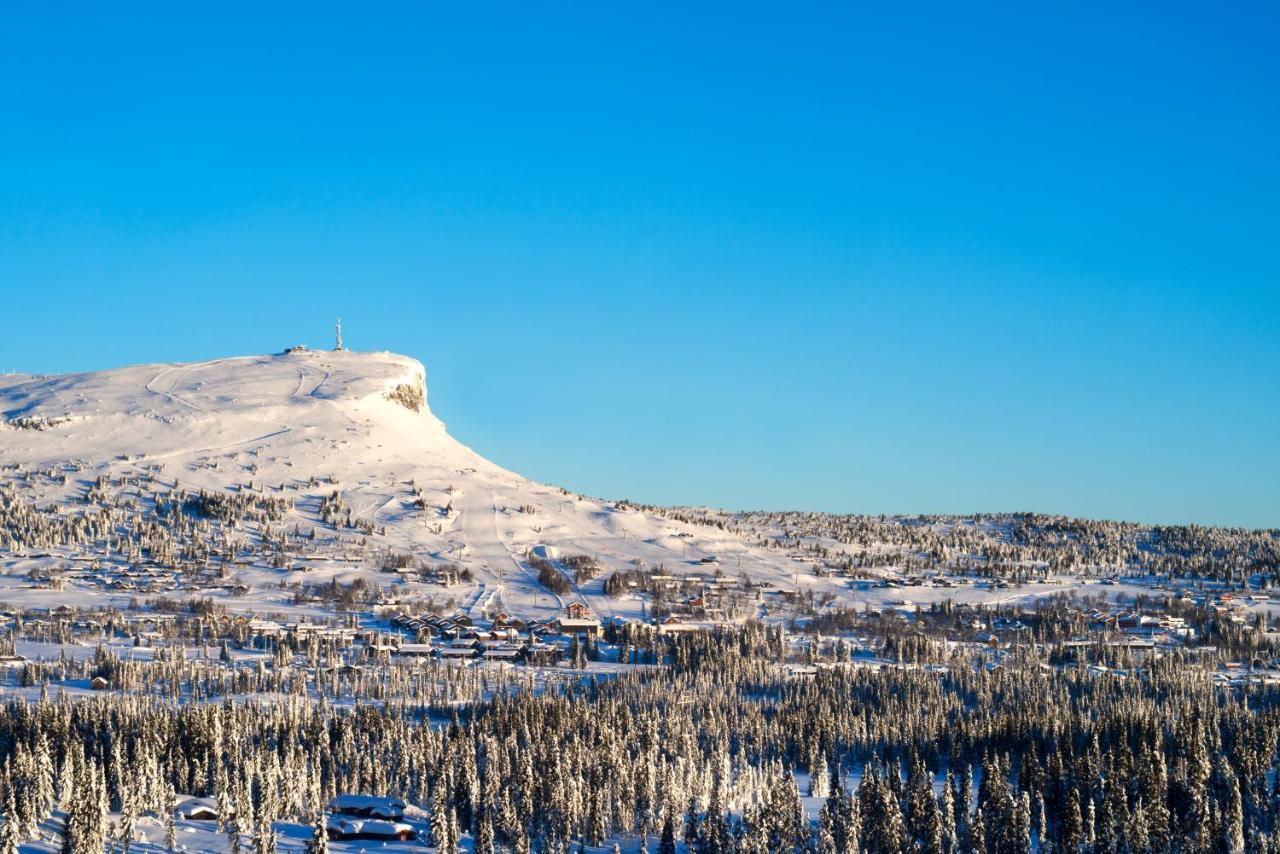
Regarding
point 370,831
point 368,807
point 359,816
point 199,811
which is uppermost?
point 368,807

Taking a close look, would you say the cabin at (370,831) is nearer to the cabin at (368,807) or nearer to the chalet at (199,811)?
the cabin at (368,807)

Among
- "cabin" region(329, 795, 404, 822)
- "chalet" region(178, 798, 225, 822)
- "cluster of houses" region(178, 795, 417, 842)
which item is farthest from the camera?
"chalet" region(178, 798, 225, 822)

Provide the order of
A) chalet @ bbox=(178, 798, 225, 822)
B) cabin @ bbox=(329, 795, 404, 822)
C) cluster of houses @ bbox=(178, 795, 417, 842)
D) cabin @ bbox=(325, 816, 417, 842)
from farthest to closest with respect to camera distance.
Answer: chalet @ bbox=(178, 798, 225, 822)
cabin @ bbox=(329, 795, 404, 822)
cluster of houses @ bbox=(178, 795, 417, 842)
cabin @ bbox=(325, 816, 417, 842)

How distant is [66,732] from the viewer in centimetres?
12612

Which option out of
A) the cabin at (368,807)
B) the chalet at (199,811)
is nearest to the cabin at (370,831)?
the cabin at (368,807)

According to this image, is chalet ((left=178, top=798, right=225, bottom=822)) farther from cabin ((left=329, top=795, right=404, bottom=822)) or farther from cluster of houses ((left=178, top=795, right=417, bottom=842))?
cabin ((left=329, top=795, right=404, bottom=822))

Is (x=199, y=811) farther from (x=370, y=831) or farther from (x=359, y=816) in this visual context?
(x=370, y=831)

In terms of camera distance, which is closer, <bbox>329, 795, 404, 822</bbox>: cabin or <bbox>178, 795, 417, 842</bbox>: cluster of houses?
<bbox>178, 795, 417, 842</bbox>: cluster of houses

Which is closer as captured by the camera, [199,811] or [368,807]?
[368,807]

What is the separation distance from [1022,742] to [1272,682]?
70631 millimetres

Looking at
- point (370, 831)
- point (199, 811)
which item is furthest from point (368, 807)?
point (199, 811)

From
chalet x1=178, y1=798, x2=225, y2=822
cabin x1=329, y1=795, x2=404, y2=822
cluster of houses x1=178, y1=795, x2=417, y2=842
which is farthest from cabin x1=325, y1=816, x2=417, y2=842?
chalet x1=178, y1=798, x2=225, y2=822

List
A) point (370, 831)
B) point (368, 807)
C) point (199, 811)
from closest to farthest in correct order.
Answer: point (370, 831)
point (368, 807)
point (199, 811)

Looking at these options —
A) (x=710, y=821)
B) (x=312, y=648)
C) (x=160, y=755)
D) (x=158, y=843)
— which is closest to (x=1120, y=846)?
(x=710, y=821)
